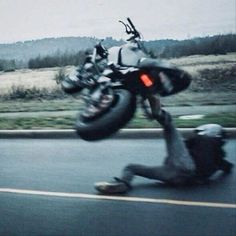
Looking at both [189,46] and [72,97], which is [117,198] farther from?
[189,46]

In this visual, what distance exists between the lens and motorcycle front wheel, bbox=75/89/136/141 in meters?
3.42

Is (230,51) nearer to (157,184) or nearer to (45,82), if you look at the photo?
(157,184)

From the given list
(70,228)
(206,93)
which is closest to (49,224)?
(70,228)

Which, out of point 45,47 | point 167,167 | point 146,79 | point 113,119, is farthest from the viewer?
point 45,47

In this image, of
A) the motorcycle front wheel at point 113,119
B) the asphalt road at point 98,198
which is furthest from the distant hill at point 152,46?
the asphalt road at point 98,198

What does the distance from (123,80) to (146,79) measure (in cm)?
16

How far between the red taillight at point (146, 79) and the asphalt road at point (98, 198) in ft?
1.58

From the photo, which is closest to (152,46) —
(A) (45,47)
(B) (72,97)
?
(B) (72,97)

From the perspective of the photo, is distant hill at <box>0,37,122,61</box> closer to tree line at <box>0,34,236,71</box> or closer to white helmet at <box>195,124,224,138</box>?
tree line at <box>0,34,236,71</box>

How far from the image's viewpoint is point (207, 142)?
347 centimetres

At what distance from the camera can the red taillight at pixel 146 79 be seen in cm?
336

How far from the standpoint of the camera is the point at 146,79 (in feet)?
11.1

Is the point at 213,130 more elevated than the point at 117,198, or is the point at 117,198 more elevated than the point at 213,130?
the point at 213,130

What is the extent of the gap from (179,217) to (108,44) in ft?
4.24
